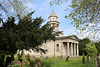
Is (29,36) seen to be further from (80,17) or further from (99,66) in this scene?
(99,66)

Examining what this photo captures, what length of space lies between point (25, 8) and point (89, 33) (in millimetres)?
5973

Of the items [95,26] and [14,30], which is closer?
[95,26]

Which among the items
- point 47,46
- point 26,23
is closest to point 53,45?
point 47,46

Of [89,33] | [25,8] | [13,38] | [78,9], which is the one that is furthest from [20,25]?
[89,33]

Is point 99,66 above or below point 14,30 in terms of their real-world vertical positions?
below

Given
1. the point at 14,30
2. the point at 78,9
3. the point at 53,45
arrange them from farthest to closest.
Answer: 1. the point at 53,45
2. the point at 14,30
3. the point at 78,9

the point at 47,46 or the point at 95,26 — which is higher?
the point at 95,26

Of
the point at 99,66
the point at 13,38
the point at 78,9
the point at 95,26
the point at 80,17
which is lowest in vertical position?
the point at 99,66

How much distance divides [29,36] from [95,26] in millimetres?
6154

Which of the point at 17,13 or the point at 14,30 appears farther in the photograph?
the point at 14,30

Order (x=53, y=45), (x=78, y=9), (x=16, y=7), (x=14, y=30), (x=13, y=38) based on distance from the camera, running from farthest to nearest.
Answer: (x=53, y=45)
(x=14, y=30)
(x=13, y=38)
(x=16, y=7)
(x=78, y=9)

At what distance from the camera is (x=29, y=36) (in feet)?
33.0

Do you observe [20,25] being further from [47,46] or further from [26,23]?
[47,46]

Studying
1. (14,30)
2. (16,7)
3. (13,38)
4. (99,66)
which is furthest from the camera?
(14,30)
